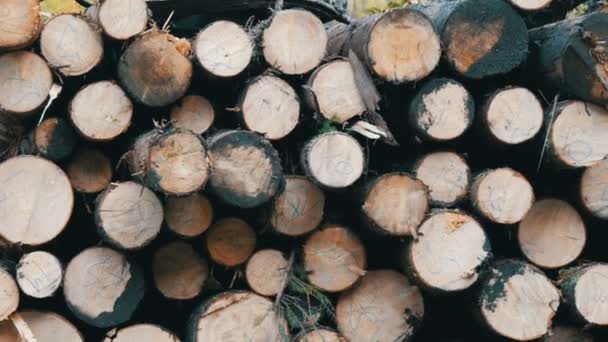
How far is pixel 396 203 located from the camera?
2688mm

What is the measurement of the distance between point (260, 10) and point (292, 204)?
1.87m

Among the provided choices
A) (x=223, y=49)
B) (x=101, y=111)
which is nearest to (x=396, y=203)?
(x=223, y=49)

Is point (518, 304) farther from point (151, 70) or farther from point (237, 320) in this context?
point (151, 70)

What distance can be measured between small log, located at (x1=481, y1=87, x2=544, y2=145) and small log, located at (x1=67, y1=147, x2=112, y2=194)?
1654 millimetres

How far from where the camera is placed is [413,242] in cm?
269

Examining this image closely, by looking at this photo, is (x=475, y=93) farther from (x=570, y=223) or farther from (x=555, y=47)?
(x=570, y=223)

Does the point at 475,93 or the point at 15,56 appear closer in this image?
the point at 15,56

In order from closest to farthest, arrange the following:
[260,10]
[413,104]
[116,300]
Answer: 1. [116,300]
2. [413,104]
3. [260,10]

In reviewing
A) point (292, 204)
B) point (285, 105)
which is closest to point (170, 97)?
point (285, 105)

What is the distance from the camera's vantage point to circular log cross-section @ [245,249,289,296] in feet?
9.17

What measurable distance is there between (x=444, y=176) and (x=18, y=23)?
6.09 feet

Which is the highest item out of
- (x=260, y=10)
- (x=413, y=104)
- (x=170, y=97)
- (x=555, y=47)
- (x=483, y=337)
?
(x=555, y=47)

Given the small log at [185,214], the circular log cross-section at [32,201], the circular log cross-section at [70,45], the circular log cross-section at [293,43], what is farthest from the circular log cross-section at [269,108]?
the circular log cross-section at [32,201]

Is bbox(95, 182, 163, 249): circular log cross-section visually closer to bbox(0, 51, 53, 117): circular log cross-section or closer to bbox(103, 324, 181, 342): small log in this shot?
bbox(103, 324, 181, 342): small log
